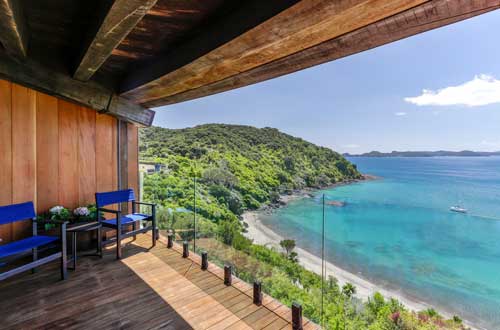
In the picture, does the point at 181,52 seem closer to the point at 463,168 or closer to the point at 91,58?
the point at 91,58

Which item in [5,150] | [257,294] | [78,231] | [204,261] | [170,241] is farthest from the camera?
[170,241]

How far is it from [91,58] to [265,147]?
1702 cm

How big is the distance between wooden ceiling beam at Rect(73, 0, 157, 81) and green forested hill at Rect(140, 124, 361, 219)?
346 cm

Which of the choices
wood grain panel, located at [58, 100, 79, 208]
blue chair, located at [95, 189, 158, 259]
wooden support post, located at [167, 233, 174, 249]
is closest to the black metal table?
blue chair, located at [95, 189, 158, 259]

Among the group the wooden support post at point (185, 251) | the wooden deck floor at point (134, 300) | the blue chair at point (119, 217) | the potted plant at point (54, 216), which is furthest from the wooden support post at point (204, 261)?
the potted plant at point (54, 216)

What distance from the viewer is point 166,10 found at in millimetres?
1606

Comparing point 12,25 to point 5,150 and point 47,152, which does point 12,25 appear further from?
point 47,152

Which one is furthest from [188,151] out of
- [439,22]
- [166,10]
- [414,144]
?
[414,144]

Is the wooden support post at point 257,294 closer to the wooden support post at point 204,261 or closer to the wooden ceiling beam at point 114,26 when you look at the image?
the wooden support post at point 204,261

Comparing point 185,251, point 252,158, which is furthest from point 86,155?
point 252,158

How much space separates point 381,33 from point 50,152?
4091 millimetres

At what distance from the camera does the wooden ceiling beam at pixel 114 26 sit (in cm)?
126

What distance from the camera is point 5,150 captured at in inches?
110

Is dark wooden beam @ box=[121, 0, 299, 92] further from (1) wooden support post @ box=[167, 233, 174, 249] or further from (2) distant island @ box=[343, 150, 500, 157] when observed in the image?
(2) distant island @ box=[343, 150, 500, 157]
